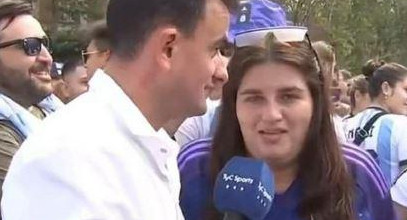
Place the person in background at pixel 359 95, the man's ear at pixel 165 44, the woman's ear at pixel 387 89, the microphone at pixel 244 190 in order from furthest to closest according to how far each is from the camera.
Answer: the person in background at pixel 359 95
the woman's ear at pixel 387 89
the microphone at pixel 244 190
the man's ear at pixel 165 44

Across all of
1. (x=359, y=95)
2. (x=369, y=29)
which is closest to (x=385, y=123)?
(x=359, y=95)

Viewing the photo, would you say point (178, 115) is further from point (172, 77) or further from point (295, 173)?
point (295, 173)

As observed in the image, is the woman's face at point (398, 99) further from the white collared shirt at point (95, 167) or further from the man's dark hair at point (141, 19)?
the white collared shirt at point (95, 167)

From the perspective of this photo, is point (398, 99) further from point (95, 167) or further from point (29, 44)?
point (95, 167)

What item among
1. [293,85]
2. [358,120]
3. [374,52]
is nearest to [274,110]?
[293,85]

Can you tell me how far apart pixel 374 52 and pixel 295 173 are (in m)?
22.0

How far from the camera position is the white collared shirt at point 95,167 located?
1.70 m

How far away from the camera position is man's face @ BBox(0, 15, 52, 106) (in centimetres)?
407

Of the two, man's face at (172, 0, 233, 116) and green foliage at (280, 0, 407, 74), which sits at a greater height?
man's face at (172, 0, 233, 116)

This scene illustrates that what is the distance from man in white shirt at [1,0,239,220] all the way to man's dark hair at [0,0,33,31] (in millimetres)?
2206

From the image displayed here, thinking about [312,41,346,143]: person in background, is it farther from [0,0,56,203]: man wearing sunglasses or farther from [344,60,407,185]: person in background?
[344,60,407,185]: person in background

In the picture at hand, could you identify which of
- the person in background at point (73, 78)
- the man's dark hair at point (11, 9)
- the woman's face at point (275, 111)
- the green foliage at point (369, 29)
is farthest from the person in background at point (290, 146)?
the green foliage at point (369, 29)

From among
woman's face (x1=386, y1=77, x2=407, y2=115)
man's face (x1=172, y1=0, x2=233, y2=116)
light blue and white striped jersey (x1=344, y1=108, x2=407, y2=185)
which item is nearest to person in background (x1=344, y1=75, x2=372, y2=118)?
woman's face (x1=386, y1=77, x2=407, y2=115)

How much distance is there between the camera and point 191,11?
1.98 metres
